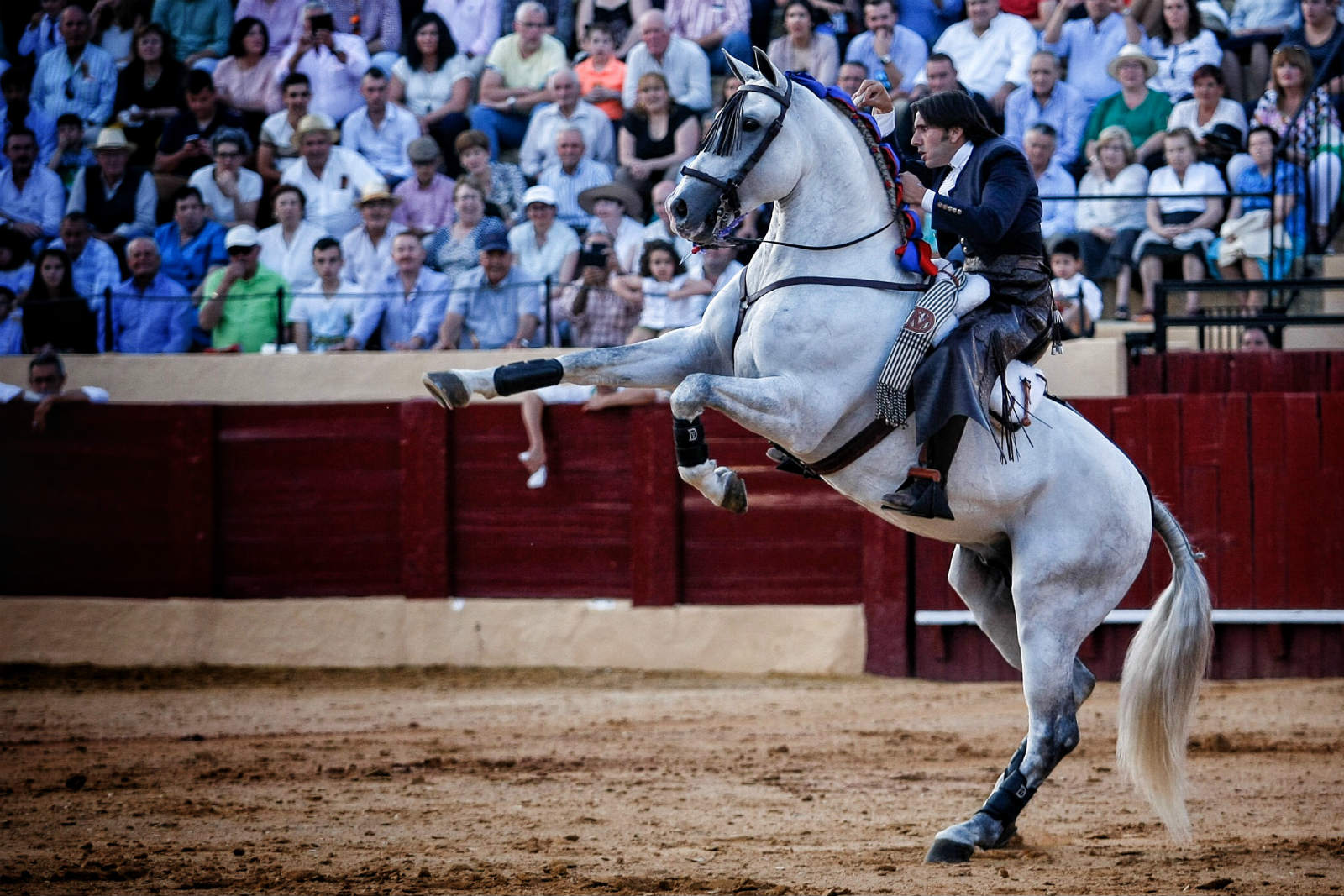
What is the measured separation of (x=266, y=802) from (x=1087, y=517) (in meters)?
3.42

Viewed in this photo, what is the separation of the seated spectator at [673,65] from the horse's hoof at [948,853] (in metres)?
7.70

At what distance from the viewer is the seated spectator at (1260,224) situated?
10.6 meters

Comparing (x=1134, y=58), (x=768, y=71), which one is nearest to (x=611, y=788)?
(x=768, y=71)

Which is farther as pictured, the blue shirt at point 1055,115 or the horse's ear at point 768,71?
the blue shirt at point 1055,115

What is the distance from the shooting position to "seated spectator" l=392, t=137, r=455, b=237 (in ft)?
40.4

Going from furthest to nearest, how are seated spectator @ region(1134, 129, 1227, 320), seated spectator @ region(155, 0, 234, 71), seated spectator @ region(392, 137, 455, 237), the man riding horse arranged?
seated spectator @ region(155, 0, 234, 71), seated spectator @ region(392, 137, 455, 237), seated spectator @ region(1134, 129, 1227, 320), the man riding horse

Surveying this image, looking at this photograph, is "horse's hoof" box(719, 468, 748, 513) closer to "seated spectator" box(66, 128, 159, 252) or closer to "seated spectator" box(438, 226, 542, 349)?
"seated spectator" box(438, 226, 542, 349)

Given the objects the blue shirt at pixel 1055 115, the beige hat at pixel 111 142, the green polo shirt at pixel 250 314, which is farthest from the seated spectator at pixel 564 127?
the beige hat at pixel 111 142

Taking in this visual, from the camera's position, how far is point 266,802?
6676 millimetres

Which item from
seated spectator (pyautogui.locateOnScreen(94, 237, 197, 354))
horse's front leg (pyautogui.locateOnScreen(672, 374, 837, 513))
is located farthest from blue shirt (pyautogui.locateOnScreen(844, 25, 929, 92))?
horse's front leg (pyautogui.locateOnScreen(672, 374, 837, 513))

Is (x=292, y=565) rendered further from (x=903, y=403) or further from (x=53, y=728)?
(x=903, y=403)

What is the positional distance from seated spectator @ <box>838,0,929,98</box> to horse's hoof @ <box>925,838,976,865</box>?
7410 millimetres

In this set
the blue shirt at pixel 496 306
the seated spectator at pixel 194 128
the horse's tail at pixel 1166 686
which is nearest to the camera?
the horse's tail at pixel 1166 686

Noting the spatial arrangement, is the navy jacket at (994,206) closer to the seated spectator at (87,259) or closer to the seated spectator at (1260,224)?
the seated spectator at (1260,224)
